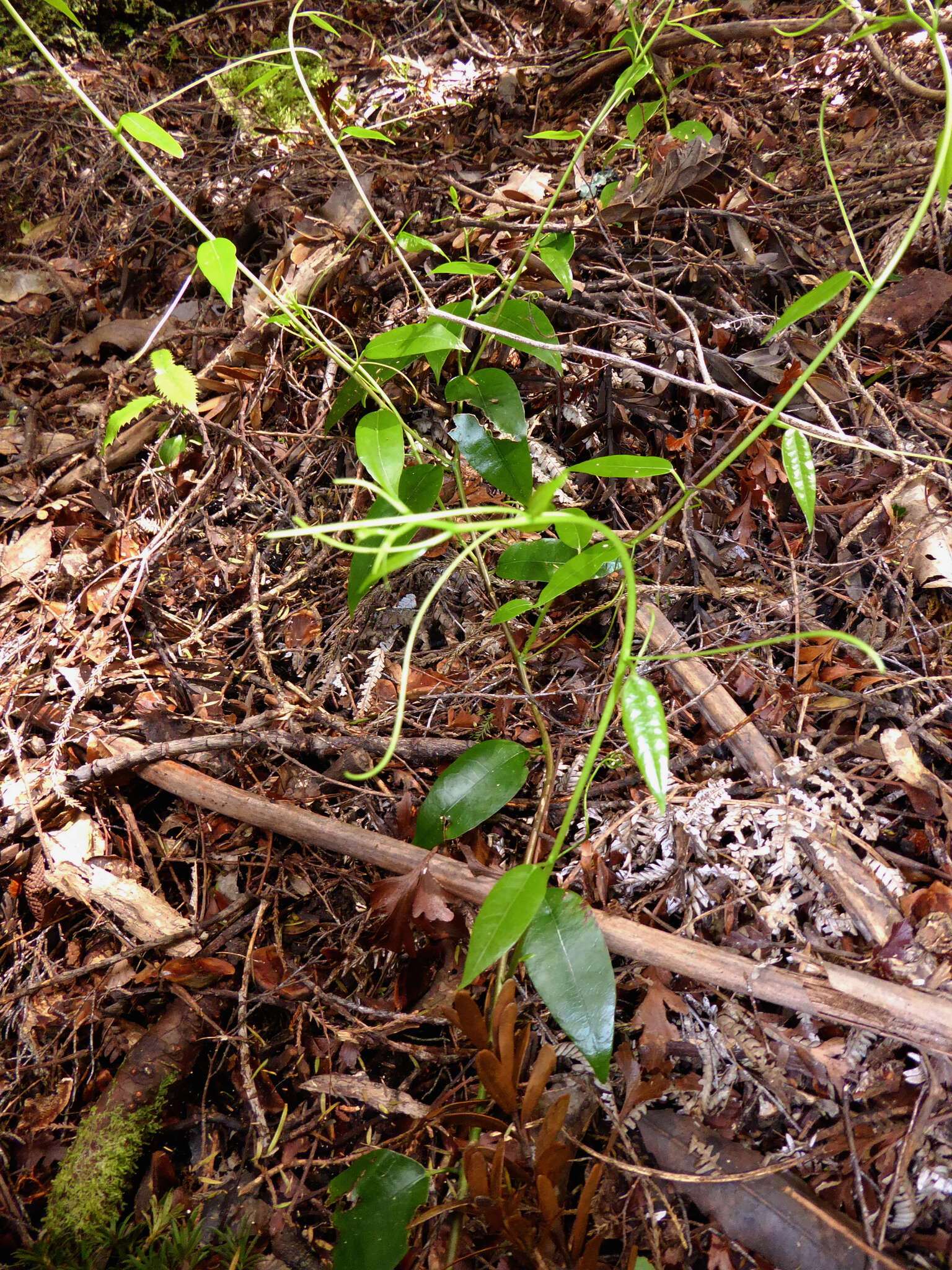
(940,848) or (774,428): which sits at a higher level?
(774,428)

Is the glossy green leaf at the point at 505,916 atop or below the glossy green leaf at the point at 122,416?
below

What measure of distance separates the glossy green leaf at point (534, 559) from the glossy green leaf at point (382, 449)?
0.87 ft

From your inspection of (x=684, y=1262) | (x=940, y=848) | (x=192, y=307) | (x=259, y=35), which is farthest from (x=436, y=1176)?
(x=259, y=35)

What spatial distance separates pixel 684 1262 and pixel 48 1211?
0.87 metres

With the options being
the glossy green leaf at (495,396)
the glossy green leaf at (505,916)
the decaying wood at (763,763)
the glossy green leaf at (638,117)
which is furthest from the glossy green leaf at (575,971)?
the glossy green leaf at (638,117)

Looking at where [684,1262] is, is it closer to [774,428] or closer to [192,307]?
[774,428]

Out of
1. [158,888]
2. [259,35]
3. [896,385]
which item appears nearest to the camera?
[158,888]

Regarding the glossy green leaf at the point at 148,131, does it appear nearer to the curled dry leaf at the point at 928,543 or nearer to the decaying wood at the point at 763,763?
the decaying wood at the point at 763,763

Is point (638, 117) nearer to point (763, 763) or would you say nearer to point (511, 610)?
point (511, 610)

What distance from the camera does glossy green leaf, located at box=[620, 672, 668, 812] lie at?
703 millimetres

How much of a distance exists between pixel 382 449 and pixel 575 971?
776mm

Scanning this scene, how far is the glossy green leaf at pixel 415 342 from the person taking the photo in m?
1.07

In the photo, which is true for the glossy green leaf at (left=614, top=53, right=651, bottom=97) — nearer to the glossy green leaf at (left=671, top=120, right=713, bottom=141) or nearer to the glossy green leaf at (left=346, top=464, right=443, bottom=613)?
the glossy green leaf at (left=671, top=120, right=713, bottom=141)

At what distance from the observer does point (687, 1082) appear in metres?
0.92
